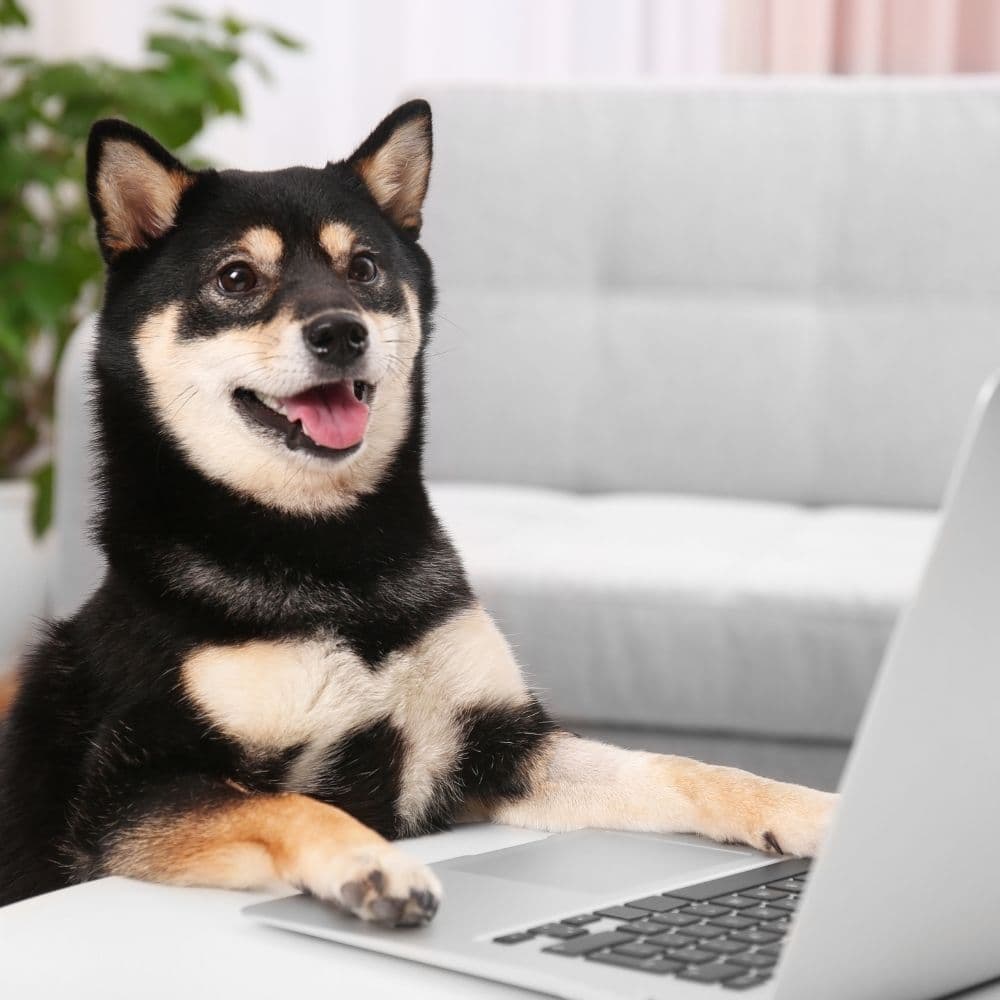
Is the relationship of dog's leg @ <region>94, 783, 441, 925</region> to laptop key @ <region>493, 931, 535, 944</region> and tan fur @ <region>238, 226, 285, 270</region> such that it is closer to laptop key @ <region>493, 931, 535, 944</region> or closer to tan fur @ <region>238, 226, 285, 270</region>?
laptop key @ <region>493, 931, 535, 944</region>

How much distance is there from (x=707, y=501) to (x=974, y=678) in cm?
210

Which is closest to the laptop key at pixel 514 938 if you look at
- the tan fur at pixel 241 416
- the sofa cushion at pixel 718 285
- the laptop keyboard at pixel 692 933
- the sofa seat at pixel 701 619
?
the laptop keyboard at pixel 692 933

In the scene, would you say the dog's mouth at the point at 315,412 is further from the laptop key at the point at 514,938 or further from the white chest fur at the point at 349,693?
the laptop key at the point at 514,938

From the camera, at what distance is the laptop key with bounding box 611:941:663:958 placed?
713 mm

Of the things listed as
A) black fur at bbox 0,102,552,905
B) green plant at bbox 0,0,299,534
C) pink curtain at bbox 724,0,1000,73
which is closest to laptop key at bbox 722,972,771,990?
black fur at bbox 0,102,552,905

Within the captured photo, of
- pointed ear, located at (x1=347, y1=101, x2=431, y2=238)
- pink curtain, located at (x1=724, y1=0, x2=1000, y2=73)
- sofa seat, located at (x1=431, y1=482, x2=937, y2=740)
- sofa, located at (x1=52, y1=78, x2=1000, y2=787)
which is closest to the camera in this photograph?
pointed ear, located at (x1=347, y1=101, x2=431, y2=238)

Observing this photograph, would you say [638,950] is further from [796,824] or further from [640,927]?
[796,824]

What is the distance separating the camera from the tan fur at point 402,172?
1.24 metres

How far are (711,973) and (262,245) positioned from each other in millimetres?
678

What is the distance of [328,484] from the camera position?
45.2 inches

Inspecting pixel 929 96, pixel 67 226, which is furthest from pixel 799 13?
pixel 67 226

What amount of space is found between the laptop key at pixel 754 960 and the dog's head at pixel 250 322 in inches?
20.9

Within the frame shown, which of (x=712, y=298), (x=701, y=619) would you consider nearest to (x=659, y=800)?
(x=701, y=619)

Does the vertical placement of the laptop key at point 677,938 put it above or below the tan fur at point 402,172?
below
